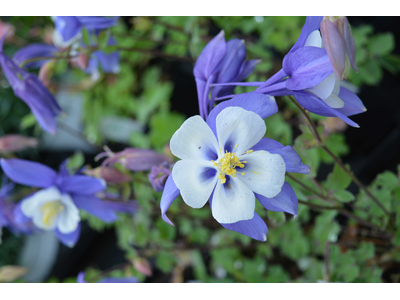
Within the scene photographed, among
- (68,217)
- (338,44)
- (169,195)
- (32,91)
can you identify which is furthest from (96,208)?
(338,44)

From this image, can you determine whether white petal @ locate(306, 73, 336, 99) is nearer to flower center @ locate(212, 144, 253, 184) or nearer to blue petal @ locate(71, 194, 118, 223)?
flower center @ locate(212, 144, 253, 184)

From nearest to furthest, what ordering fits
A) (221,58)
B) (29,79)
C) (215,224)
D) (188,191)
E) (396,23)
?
(188,191)
(221,58)
(29,79)
(396,23)
(215,224)

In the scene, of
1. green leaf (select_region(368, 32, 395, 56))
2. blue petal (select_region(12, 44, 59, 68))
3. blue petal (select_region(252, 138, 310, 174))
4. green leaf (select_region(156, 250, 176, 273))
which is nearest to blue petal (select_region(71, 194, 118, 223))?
green leaf (select_region(156, 250, 176, 273))

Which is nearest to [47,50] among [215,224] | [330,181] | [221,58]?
[221,58]

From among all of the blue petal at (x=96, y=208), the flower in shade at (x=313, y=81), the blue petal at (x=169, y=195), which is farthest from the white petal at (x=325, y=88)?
the blue petal at (x=96, y=208)

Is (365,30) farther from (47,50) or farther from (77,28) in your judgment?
(47,50)

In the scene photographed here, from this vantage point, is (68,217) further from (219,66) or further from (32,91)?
(219,66)
